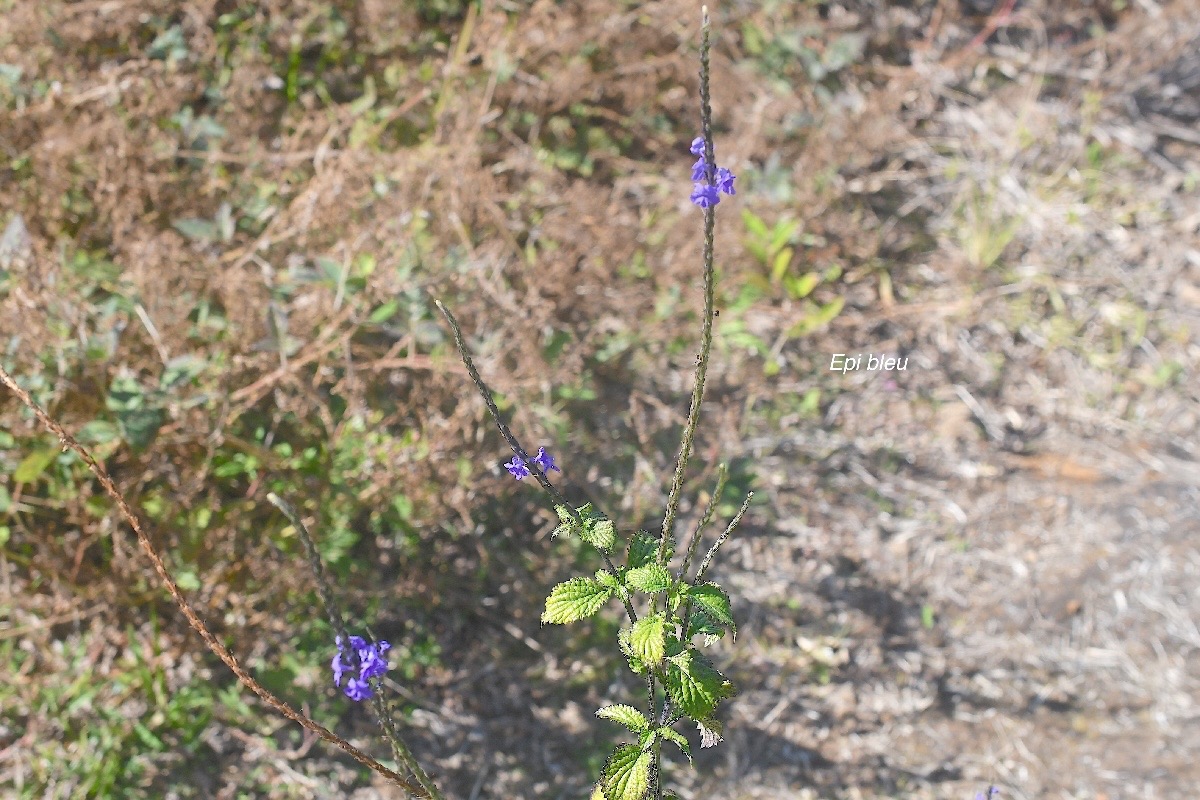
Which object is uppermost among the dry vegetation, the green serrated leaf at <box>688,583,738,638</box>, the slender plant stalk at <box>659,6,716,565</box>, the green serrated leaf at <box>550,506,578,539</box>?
the slender plant stalk at <box>659,6,716,565</box>

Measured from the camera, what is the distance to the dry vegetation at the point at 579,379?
2.42 metres

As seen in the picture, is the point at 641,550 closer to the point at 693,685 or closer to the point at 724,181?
the point at 693,685

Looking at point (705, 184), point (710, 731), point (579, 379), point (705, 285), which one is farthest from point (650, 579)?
point (579, 379)

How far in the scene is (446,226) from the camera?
2916mm

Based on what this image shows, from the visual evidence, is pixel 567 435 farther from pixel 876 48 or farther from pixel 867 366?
pixel 876 48

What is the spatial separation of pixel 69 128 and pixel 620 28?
5.69 feet

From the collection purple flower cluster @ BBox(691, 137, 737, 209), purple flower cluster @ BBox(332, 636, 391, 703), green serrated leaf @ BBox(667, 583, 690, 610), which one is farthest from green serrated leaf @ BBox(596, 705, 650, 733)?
purple flower cluster @ BBox(691, 137, 737, 209)

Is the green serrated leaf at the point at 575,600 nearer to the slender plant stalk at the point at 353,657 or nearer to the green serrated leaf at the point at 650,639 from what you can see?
the green serrated leaf at the point at 650,639

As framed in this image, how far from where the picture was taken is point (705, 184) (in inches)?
52.9

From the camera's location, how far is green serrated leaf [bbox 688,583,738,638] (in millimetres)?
1446

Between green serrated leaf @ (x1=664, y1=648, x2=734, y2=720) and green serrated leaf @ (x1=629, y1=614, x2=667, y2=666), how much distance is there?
0.05 metres

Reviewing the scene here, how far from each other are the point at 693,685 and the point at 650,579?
Answer: 0.54 ft

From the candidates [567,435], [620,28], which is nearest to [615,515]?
[567,435]

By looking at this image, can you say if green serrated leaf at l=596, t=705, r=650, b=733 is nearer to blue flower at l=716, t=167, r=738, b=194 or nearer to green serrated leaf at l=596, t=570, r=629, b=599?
green serrated leaf at l=596, t=570, r=629, b=599
